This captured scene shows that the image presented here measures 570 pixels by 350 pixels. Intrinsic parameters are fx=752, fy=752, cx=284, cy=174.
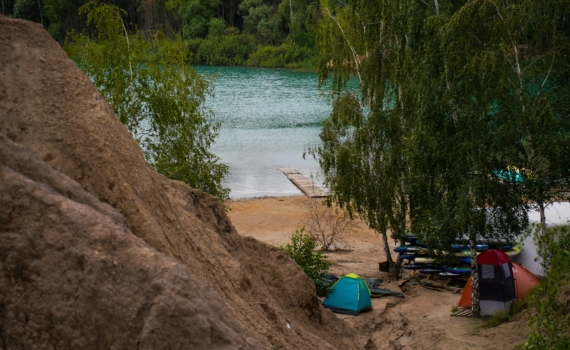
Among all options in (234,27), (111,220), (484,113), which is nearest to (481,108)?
(484,113)

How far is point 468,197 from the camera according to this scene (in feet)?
52.0

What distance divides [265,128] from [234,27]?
48867 mm

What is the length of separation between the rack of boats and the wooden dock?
13.1m

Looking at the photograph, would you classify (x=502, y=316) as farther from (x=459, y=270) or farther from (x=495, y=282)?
(x=459, y=270)

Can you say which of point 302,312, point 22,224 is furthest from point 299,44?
point 22,224

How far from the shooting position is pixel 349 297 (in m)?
18.0

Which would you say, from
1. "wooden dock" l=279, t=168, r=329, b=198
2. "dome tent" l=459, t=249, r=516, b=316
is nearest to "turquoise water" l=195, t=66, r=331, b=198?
"wooden dock" l=279, t=168, r=329, b=198

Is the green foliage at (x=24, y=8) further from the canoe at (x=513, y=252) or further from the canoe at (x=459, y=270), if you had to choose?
the canoe at (x=513, y=252)

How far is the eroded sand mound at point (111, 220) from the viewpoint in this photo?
257 inches

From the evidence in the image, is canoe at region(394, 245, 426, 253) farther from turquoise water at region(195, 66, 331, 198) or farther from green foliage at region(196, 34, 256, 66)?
green foliage at region(196, 34, 256, 66)

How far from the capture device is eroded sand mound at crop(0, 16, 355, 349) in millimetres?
6535

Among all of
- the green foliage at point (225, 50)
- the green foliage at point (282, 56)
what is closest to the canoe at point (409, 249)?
the green foliage at point (282, 56)

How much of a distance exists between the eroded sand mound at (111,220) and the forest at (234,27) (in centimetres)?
7375

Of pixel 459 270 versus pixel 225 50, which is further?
pixel 225 50
